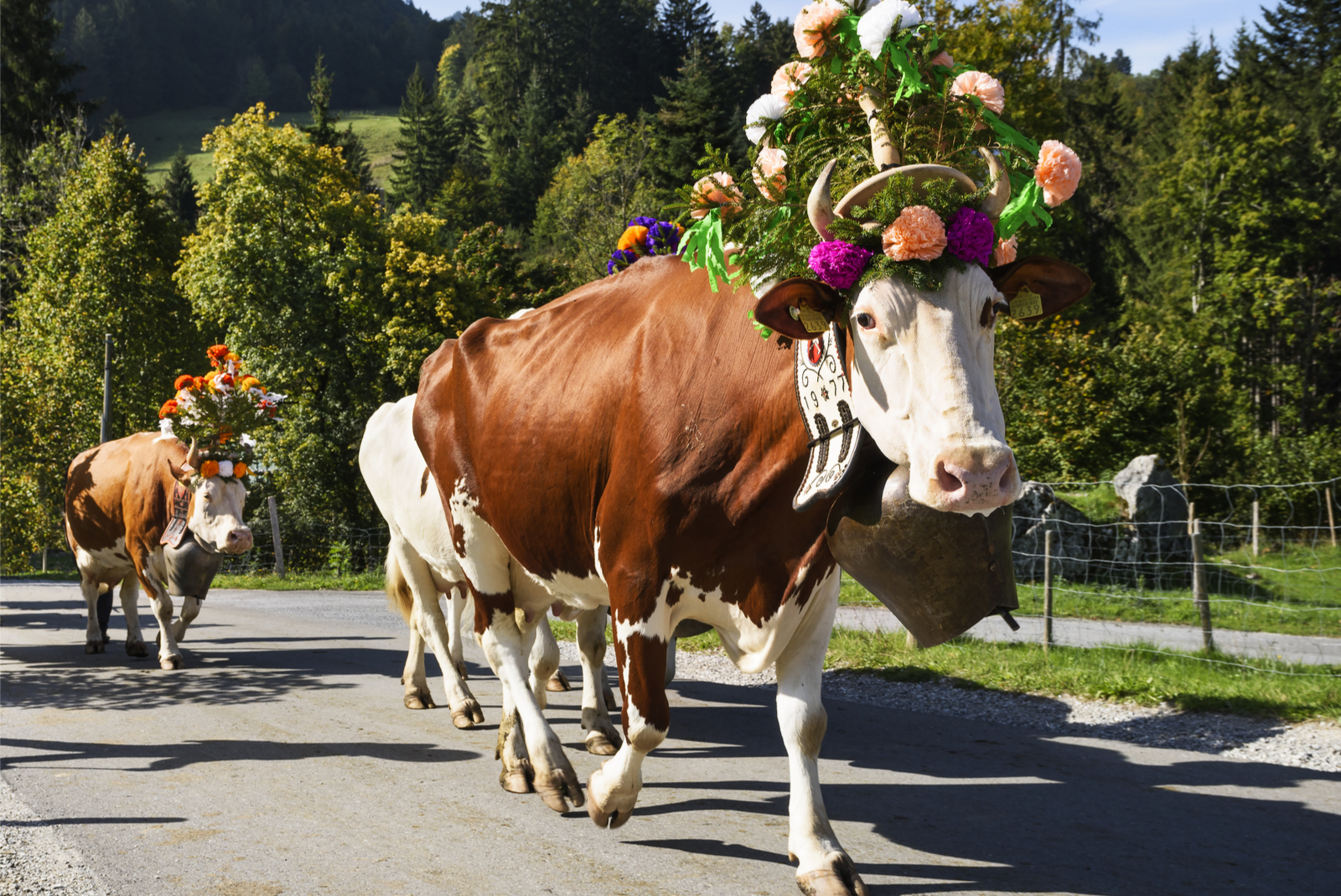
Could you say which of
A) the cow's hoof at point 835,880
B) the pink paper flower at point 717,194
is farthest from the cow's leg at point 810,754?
the pink paper flower at point 717,194

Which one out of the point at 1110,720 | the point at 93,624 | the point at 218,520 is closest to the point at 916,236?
the point at 1110,720

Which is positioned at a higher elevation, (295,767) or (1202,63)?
(1202,63)

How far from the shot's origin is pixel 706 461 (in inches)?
140

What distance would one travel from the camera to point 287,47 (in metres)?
148

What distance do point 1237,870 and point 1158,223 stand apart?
37870 millimetres

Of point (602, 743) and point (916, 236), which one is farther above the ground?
point (916, 236)

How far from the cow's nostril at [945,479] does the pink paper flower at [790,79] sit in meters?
1.40

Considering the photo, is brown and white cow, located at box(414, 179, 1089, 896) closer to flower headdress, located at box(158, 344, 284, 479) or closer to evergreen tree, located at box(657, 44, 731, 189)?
flower headdress, located at box(158, 344, 284, 479)

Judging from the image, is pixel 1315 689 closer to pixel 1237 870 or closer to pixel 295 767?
pixel 1237 870

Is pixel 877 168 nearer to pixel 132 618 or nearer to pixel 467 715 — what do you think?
pixel 467 715

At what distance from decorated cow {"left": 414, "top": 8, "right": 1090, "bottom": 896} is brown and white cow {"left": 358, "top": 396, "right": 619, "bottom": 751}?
1524mm

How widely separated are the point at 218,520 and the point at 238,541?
0.28 meters

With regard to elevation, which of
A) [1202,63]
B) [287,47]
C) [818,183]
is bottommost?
[818,183]

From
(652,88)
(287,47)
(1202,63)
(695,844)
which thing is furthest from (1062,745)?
(287,47)
